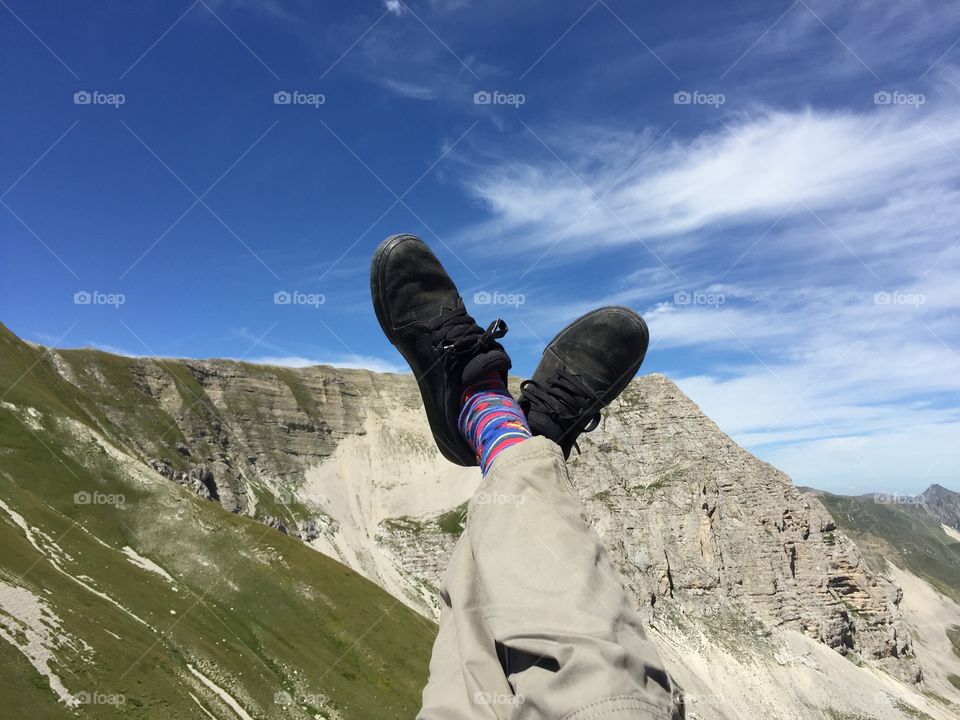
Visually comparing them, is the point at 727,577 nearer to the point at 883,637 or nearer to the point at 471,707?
the point at 883,637

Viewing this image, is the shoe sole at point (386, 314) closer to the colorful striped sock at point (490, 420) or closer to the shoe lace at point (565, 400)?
the colorful striped sock at point (490, 420)

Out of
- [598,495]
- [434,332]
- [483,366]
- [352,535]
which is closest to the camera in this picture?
[483,366]

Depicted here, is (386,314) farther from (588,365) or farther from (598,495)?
(598,495)

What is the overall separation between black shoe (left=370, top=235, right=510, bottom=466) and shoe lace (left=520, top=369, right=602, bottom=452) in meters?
0.76

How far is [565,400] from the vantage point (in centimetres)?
856

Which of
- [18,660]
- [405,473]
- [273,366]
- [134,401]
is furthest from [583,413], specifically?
[273,366]

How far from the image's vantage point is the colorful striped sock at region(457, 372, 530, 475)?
6395 mm

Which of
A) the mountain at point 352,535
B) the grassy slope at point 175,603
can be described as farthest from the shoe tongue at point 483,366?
the mountain at point 352,535

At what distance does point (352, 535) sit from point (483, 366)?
11932 cm

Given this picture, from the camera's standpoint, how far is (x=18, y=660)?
2116 centimetres

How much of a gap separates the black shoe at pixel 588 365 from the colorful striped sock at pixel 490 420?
1.03 m

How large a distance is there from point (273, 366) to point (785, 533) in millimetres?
116729

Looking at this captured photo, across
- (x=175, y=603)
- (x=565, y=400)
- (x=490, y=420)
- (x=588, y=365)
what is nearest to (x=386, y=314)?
(x=490, y=420)

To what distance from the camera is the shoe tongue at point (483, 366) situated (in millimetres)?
7738
